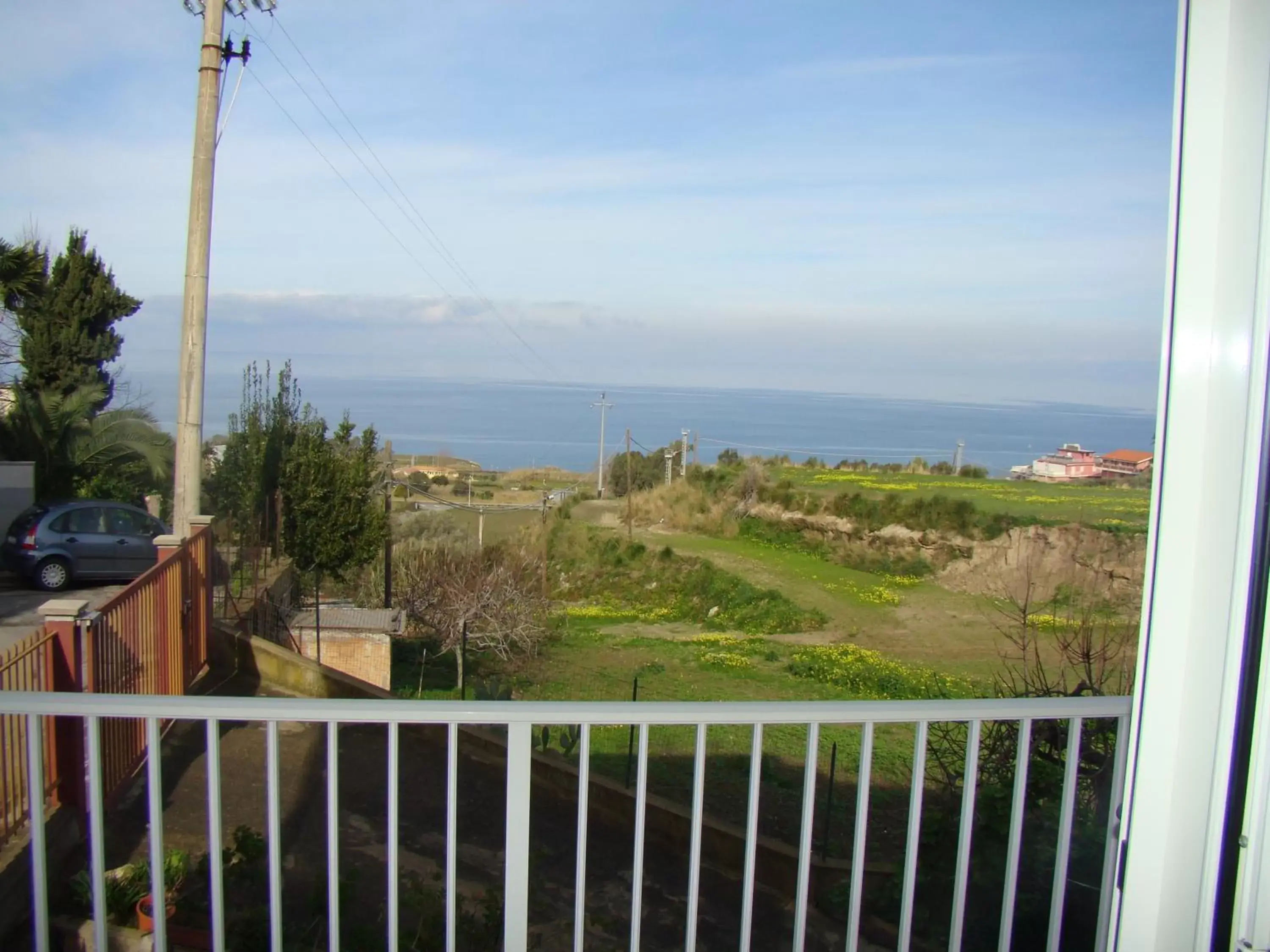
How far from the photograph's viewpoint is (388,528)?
13656 mm

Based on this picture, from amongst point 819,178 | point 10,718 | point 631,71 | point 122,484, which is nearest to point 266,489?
point 122,484

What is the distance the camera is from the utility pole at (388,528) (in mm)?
13602

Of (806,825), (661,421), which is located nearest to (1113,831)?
(806,825)

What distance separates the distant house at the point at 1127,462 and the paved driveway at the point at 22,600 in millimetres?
7350

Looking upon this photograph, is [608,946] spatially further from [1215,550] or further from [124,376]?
[124,376]

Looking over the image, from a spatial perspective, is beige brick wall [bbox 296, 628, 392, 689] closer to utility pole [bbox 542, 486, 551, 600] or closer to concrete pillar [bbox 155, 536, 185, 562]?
concrete pillar [bbox 155, 536, 185, 562]


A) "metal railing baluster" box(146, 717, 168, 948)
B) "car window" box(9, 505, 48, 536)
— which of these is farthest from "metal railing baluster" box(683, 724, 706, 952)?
"car window" box(9, 505, 48, 536)

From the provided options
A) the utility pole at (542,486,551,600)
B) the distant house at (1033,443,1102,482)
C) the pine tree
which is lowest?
the utility pole at (542,486,551,600)

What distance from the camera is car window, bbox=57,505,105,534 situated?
11422mm

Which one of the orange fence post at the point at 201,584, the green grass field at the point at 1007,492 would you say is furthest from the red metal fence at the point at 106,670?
the green grass field at the point at 1007,492

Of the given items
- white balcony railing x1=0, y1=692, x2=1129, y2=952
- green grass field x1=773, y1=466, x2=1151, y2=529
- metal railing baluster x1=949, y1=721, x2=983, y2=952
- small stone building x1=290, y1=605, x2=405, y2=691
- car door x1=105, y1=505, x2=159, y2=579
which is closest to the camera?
white balcony railing x1=0, y1=692, x2=1129, y2=952

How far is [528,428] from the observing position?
44.8 m

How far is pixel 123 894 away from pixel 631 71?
13.6 meters

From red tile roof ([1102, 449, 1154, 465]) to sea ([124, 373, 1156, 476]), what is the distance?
7cm
